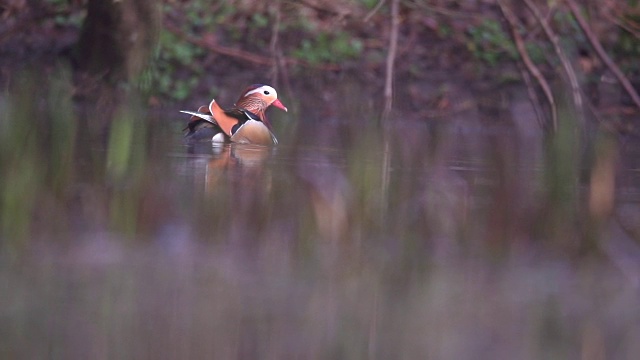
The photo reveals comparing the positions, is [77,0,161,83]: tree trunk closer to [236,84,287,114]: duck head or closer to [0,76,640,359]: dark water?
[236,84,287,114]: duck head

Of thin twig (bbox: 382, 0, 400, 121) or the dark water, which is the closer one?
the dark water

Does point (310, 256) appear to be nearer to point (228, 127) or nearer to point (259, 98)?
point (228, 127)

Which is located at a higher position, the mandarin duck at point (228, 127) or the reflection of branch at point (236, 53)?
the reflection of branch at point (236, 53)

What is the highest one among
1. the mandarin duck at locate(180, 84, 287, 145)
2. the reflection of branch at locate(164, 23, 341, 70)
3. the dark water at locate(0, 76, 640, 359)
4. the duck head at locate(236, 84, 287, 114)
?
the reflection of branch at locate(164, 23, 341, 70)

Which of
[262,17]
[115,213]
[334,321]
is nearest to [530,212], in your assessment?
[115,213]

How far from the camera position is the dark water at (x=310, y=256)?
280cm

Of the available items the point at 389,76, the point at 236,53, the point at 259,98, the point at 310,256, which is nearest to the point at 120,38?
the point at 236,53

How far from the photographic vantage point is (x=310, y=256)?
3748mm

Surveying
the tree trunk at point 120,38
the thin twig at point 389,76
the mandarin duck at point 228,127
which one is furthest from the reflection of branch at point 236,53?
the thin twig at point 389,76

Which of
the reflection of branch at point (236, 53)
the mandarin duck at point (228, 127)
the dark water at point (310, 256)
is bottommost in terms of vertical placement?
the dark water at point (310, 256)

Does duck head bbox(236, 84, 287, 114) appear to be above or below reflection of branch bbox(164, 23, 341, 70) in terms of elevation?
below

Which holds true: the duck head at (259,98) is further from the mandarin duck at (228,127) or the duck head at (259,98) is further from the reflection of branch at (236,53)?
the reflection of branch at (236,53)

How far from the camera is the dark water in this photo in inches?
110

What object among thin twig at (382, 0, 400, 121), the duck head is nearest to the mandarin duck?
thin twig at (382, 0, 400, 121)
